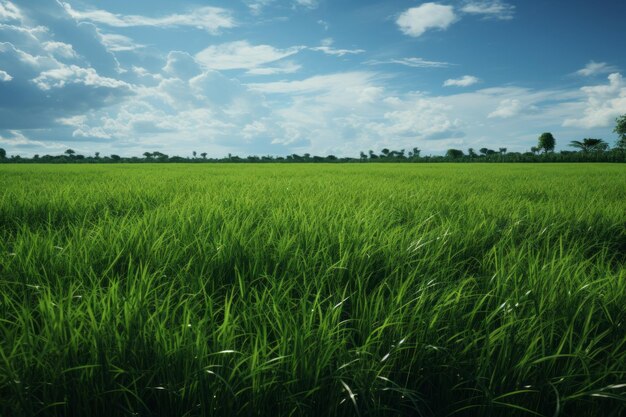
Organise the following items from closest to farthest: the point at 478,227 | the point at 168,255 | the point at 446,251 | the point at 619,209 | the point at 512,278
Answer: the point at 512,278, the point at 168,255, the point at 446,251, the point at 478,227, the point at 619,209

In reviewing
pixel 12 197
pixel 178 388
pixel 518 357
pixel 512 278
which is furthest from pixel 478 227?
pixel 12 197

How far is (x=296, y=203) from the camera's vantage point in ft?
12.0

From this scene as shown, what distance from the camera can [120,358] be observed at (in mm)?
972

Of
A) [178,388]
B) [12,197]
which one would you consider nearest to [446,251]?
[178,388]

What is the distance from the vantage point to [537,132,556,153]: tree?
250 ft

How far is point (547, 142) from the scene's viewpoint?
76.2m

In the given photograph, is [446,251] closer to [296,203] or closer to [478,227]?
[478,227]

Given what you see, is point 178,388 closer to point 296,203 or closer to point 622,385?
point 622,385

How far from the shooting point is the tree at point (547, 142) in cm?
7619

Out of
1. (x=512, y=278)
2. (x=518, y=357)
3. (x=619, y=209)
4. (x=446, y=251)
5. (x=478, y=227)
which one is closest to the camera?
(x=518, y=357)

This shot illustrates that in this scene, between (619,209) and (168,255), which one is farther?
(619,209)

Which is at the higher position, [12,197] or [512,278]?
[12,197]

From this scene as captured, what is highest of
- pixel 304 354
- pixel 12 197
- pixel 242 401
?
pixel 12 197

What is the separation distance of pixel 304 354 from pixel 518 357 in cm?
62
